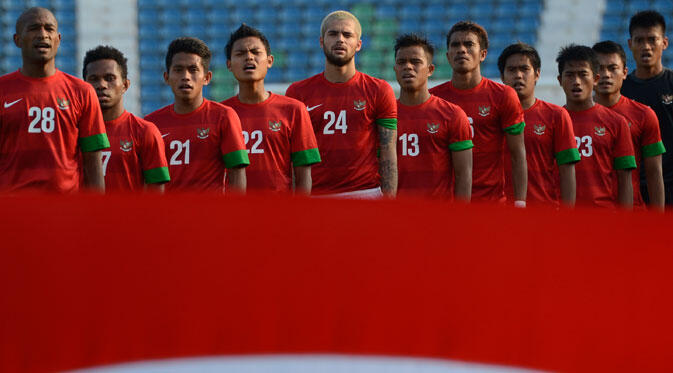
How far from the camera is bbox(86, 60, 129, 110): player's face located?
3971mm

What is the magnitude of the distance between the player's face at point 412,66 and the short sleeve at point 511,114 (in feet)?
1.36

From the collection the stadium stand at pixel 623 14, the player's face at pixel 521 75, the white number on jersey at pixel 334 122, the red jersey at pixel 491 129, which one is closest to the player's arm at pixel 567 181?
the red jersey at pixel 491 129

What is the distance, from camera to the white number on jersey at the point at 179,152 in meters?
3.86

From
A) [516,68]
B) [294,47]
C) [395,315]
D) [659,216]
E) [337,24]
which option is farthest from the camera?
[294,47]

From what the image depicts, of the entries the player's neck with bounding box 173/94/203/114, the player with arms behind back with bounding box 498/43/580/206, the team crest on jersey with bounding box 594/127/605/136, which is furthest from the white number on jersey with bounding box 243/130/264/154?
the team crest on jersey with bounding box 594/127/605/136

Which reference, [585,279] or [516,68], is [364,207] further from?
[516,68]

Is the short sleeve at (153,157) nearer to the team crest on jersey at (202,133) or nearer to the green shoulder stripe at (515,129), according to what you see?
the team crest on jersey at (202,133)

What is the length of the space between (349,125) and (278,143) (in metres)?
0.35

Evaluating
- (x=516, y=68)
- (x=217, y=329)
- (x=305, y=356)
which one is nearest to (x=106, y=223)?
(x=217, y=329)

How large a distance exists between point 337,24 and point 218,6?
9852 millimetres

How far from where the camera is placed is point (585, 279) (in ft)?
5.69

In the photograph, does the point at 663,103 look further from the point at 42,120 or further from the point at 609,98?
the point at 42,120

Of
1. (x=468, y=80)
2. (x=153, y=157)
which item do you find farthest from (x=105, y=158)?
(x=468, y=80)

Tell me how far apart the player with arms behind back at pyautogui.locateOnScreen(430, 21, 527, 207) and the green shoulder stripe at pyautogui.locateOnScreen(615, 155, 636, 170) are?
0.68m
